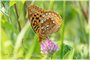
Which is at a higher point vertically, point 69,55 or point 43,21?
point 43,21

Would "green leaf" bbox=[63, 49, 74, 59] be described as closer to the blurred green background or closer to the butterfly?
the blurred green background

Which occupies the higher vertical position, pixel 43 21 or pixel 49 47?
pixel 43 21

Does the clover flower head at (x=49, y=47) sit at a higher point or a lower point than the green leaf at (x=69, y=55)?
higher

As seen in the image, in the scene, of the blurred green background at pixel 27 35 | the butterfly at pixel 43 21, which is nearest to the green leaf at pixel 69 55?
the blurred green background at pixel 27 35

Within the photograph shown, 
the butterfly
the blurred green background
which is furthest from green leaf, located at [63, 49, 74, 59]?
the butterfly

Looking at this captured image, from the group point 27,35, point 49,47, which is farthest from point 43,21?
point 27,35

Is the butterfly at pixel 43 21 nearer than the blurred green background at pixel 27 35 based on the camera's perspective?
Yes

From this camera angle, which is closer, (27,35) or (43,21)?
(43,21)

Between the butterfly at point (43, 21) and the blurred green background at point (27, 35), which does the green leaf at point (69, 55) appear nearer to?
the blurred green background at point (27, 35)

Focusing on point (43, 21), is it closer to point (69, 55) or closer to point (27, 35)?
point (69, 55)

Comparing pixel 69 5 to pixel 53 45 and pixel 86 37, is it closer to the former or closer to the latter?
pixel 86 37
